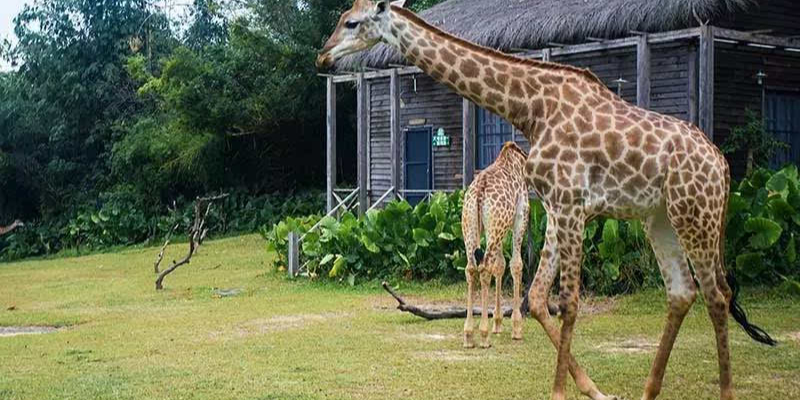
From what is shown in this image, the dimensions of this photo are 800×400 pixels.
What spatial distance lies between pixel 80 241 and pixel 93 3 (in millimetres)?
8188

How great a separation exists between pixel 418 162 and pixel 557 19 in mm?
6036

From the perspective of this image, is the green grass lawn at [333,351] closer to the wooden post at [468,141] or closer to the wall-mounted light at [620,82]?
the wooden post at [468,141]

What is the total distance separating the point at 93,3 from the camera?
34.3m

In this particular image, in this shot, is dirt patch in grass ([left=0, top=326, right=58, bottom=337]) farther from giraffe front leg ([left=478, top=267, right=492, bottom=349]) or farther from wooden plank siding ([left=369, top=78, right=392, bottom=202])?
wooden plank siding ([left=369, top=78, right=392, bottom=202])

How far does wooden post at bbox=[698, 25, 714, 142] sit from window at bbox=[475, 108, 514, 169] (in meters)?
5.60

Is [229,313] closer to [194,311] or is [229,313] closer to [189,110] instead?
[194,311]

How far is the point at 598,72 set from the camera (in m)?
18.6

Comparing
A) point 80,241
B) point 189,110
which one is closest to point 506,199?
point 189,110

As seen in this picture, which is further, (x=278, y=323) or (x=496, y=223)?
(x=278, y=323)

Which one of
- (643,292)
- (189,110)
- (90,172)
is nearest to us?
(643,292)

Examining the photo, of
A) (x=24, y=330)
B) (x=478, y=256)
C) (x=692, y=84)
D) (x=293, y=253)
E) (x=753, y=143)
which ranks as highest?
(x=692, y=84)

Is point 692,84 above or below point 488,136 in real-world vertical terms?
above

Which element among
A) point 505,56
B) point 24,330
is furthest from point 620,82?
point 505,56

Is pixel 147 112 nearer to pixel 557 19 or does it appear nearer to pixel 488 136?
pixel 488 136
